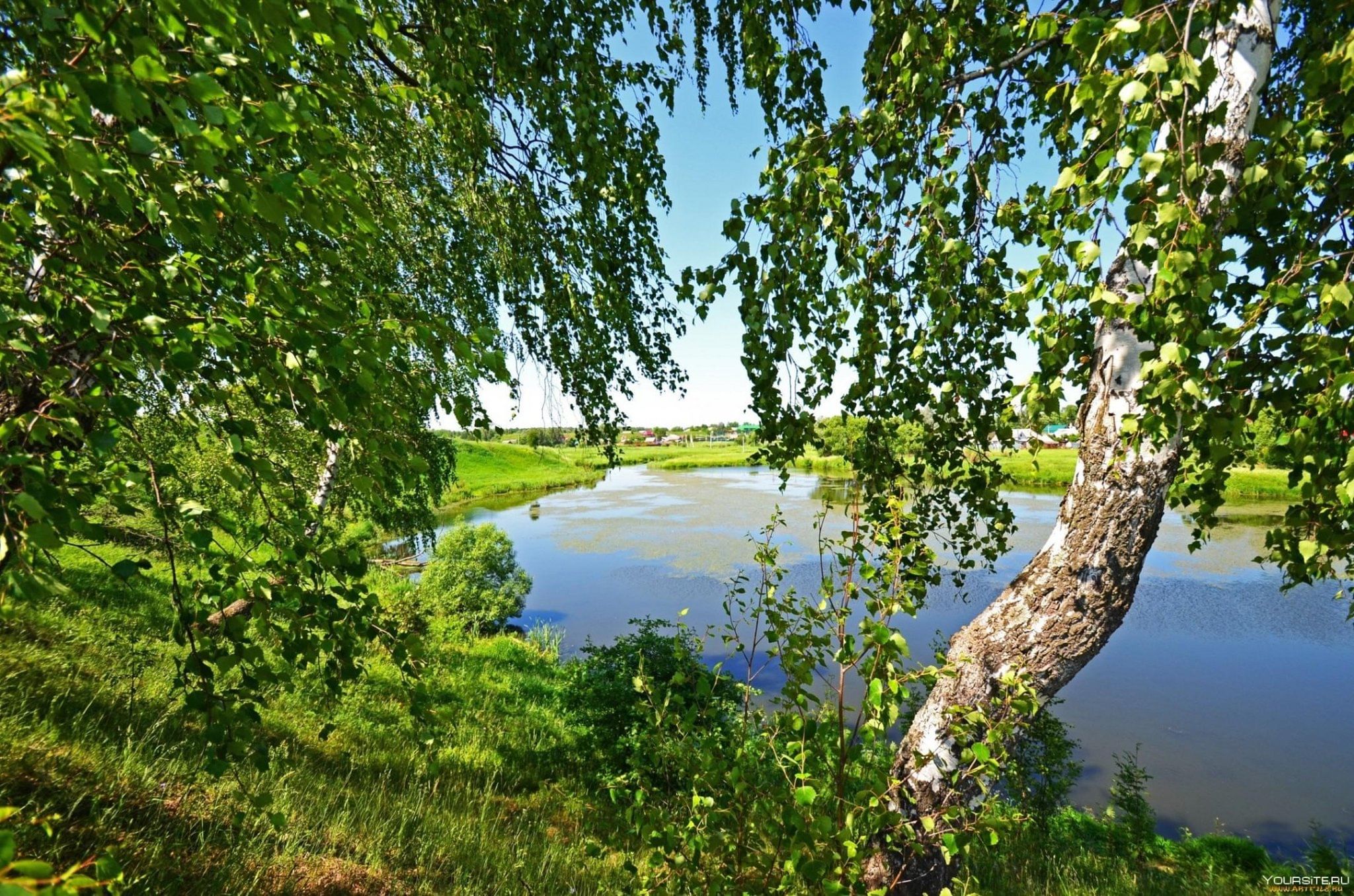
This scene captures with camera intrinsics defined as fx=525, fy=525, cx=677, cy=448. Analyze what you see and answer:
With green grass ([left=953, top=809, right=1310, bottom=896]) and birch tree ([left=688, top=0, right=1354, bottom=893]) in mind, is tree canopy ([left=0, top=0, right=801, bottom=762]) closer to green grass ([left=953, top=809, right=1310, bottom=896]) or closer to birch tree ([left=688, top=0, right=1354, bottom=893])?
birch tree ([left=688, top=0, right=1354, bottom=893])

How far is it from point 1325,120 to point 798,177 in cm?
228

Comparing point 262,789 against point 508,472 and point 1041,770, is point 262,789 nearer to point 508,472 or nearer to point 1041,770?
point 1041,770

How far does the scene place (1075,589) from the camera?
2217 mm

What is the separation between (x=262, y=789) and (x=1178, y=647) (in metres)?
17.4

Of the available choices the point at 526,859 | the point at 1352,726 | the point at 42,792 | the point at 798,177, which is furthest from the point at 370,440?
the point at 1352,726

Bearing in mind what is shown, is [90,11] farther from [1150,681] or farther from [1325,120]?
[1150,681]

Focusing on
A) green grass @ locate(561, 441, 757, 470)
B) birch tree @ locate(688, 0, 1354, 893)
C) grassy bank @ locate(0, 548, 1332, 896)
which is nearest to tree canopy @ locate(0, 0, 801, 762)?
grassy bank @ locate(0, 548, 1332, 896)

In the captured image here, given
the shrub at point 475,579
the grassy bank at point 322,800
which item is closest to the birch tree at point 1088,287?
the grassy bank at point 322,800

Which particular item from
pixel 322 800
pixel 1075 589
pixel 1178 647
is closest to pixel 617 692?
pixel 322 800

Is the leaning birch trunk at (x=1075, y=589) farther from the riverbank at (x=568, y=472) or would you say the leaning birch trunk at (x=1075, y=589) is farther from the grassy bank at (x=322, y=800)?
the riverbank at (x=568, y=472)

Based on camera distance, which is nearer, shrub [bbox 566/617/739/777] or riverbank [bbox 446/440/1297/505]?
shrub [bbox 566/617/739/777]

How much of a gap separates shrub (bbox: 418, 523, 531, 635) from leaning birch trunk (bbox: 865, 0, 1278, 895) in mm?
12415

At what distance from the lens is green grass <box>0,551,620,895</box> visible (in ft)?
8.84

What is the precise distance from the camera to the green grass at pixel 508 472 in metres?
39.5
